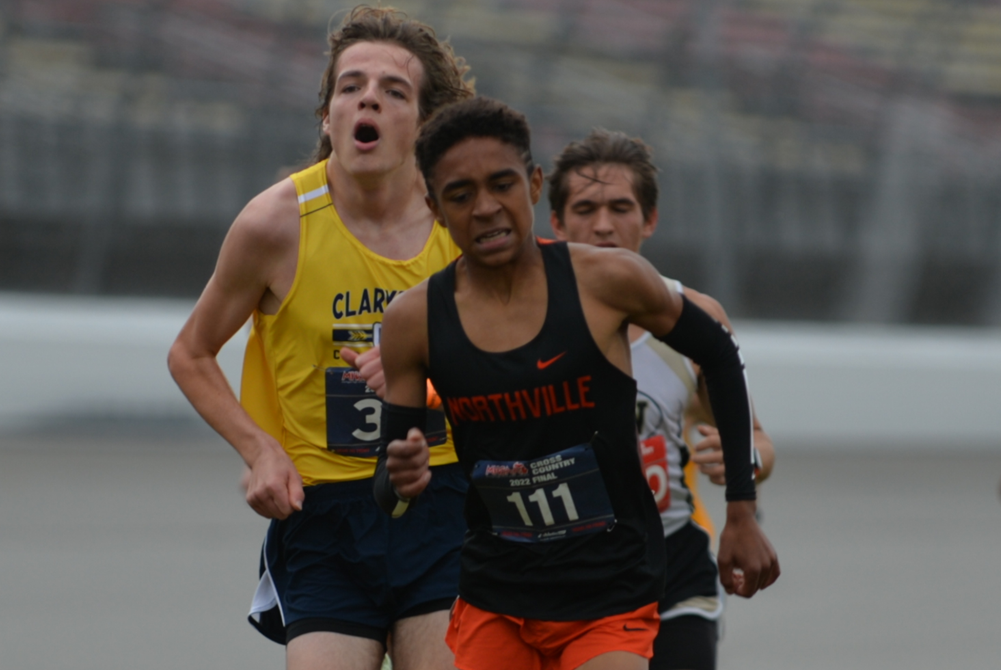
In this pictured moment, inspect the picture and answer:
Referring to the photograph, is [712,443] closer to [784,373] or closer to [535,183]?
[535,183]

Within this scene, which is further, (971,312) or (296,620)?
(971,312)

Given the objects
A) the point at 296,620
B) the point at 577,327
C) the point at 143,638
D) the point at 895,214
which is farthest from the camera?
the point at 895,214

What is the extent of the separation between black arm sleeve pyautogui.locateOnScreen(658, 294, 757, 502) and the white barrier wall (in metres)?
7.99

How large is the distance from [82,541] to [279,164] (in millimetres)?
4583

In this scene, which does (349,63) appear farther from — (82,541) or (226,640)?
(82,541)

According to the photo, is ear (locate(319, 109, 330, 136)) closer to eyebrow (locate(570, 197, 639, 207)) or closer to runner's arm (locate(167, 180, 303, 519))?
runner's arm (locate(167, 180, 303, 519))

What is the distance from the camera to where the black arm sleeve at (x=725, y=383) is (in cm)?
251

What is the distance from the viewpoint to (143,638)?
17.9 feet

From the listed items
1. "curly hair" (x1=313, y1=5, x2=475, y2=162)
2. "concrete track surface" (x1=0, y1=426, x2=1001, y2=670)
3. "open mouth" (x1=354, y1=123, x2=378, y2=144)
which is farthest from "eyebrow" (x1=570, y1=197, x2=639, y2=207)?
"concrete track surface" (x1=0, y1=426, x2=1001, y2=670)

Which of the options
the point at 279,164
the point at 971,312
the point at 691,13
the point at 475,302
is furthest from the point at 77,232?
the point at 475,302

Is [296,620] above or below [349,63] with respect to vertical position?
below

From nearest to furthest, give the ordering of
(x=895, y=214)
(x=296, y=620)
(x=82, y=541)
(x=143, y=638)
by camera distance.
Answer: (x=296, y=620)
(x=143, y=638)
(x=82, y=541)
(x=895, y=214)

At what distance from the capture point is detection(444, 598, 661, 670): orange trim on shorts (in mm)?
2416

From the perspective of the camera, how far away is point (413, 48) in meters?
3.18
